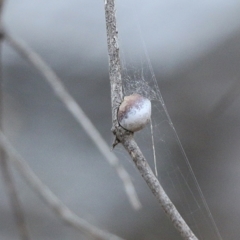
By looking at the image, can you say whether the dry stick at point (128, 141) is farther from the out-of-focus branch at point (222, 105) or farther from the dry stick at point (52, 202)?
the out-of-focus branch at point (222, 105)

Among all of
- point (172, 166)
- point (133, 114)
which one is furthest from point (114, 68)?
point (172, 166)

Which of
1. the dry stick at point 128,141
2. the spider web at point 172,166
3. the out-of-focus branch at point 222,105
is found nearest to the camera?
the dry stick at point 128,141

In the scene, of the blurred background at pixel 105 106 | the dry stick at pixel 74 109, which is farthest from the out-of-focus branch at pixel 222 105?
the dry stick at pixel 74 109

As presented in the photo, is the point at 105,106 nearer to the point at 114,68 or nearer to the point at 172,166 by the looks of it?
the point at 172,166

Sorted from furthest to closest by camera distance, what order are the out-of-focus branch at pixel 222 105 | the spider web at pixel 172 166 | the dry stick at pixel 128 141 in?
the out-of-focus branch at pixel 222 105
the spider web at pixel 172 166
the dry stick at pixel 128 141

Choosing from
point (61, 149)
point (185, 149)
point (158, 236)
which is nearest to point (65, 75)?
point (61, 149)

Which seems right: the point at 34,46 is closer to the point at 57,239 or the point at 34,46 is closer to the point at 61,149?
the point at 61,149

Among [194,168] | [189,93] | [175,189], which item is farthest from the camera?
[189,93]
